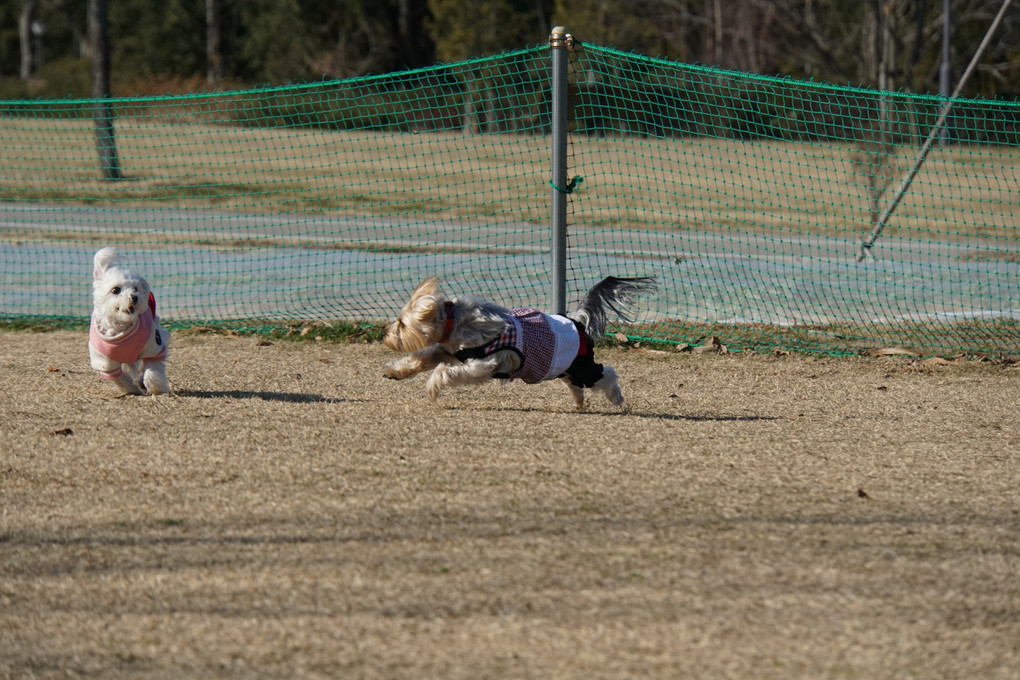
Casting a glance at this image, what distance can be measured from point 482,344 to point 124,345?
1.79 meters

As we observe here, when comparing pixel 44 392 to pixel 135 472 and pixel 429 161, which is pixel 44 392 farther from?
pixel 429 161

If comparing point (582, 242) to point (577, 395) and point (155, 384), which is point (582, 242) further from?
point (155, 384)

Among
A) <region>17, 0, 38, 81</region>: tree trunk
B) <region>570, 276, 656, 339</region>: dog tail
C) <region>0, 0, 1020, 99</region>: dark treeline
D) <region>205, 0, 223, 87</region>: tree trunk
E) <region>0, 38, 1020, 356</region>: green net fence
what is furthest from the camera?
<region>17, 0, 38, 81</region>: tree trunk

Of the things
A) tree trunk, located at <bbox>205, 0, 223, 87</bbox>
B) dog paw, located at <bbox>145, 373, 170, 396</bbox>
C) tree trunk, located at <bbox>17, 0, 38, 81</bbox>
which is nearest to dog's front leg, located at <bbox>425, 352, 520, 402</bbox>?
dog paw, located at <bbox>145, 373, 170, 396</bbox>

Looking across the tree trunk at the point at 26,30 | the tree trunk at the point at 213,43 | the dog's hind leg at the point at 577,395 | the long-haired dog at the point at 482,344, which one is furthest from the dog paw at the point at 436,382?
the tree trunk at the point at 26,30

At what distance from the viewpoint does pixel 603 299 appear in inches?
241

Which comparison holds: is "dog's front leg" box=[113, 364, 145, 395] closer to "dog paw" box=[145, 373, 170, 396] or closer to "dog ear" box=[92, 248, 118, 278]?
"dog paw" box=[145, 373, 170, 396]

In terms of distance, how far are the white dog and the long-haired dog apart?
122cm

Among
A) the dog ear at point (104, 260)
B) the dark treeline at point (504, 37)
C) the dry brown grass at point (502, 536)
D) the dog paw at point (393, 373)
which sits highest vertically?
the dark treeline at point (504, 37)

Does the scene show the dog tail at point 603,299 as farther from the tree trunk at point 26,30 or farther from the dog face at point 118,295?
the tree trunk at point 26,30

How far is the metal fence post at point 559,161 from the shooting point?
752 cm

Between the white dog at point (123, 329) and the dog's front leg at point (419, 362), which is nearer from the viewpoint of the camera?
the white dog at point (123, 329)

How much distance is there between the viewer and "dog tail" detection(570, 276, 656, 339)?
20.0 ft

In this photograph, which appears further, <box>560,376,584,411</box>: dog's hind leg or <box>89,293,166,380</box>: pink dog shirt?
<box>560,376,584,411</box>: dog's hind leg
